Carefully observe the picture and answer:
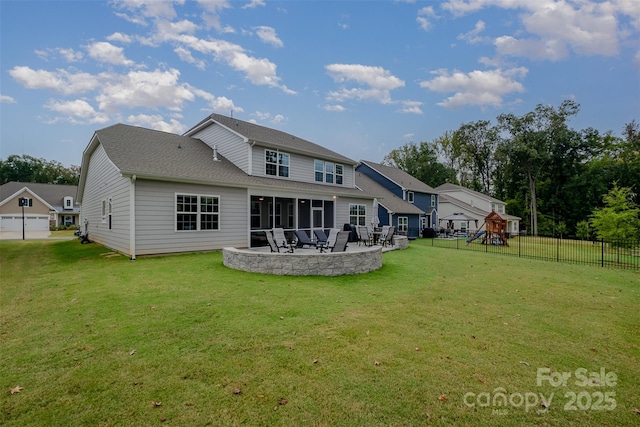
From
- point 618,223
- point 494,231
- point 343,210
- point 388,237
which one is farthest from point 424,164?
point 388,237

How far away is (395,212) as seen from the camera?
80.7ft

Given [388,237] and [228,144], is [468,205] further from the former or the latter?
[228,144]

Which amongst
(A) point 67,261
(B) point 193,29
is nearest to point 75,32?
(B) point 193,29

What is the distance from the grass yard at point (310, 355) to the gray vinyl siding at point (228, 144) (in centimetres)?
906

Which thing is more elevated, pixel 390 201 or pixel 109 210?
pixel 390 201

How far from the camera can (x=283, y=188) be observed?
45.9 ft

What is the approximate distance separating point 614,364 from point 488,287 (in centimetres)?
383

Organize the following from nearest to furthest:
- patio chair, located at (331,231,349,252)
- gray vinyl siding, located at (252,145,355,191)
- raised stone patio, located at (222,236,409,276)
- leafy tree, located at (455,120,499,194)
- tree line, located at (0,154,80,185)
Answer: raised stone patio, located at (222,236,409,276) → patio chair, located at (331,231,349,252) → gray vinyl siding, located at (252,145,355,191) → leafy tree, located at (455,120,499,194) → tree line, located at (0,154,80,185)

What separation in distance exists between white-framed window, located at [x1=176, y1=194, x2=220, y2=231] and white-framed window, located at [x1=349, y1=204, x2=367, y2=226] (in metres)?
8.91

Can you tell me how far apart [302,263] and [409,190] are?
2320cm

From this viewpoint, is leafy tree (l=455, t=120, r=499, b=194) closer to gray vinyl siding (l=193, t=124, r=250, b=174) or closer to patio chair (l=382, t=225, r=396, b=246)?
patio chair (l=382, t=225, r=396, b=246)

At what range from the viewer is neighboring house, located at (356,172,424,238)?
24.6 m

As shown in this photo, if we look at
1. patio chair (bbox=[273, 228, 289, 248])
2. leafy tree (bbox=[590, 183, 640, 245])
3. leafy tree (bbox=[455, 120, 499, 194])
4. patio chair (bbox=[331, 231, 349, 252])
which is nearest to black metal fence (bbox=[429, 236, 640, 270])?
leafy tree (bbox=[590, 183, 640, 245])

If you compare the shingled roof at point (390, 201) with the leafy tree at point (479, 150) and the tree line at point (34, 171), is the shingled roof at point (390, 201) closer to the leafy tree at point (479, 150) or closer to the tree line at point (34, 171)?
the leafy tree at point (479, 150)
